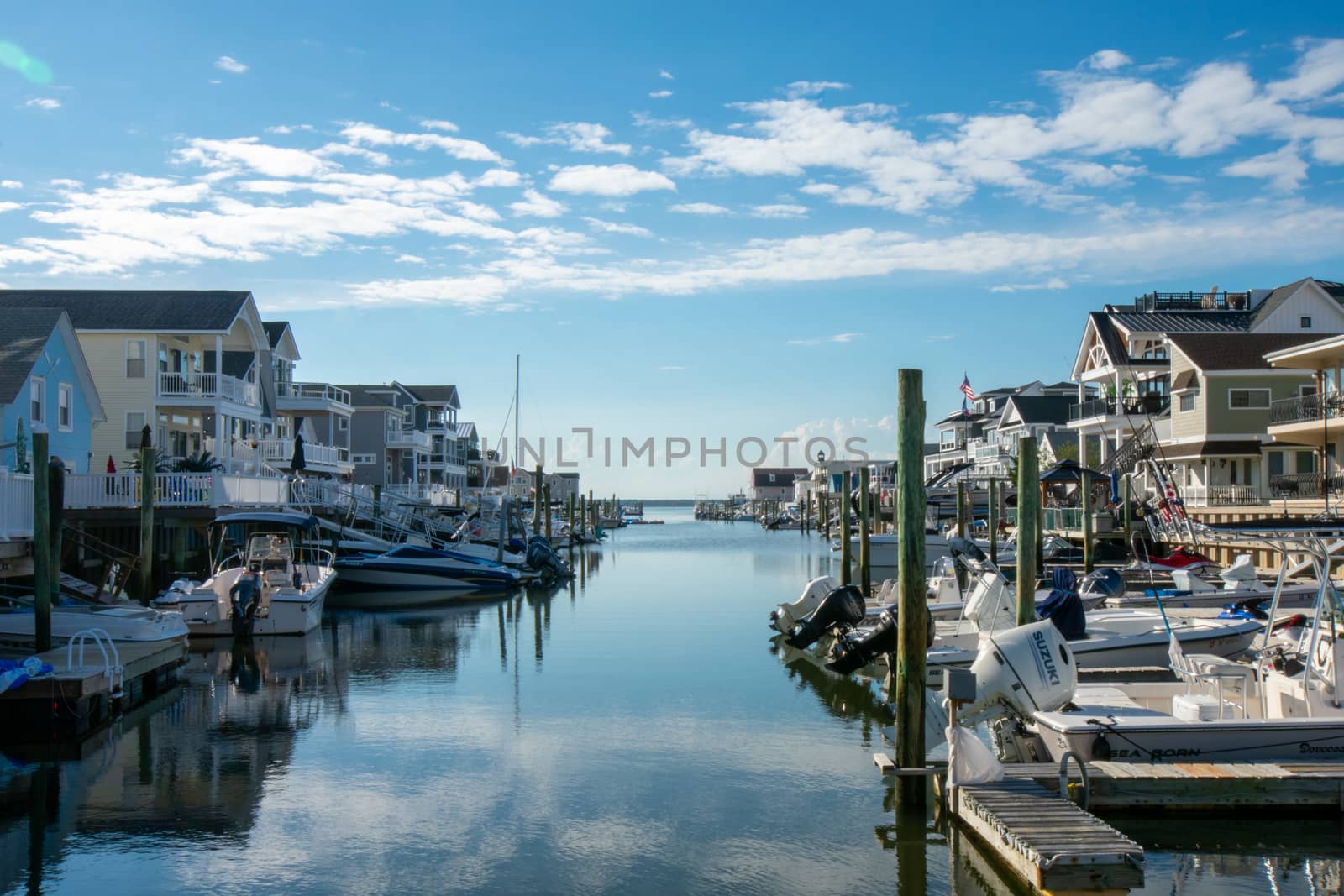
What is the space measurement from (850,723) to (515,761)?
19.0 feet

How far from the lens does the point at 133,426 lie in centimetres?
4191

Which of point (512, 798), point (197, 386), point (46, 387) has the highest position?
point (197, 386)

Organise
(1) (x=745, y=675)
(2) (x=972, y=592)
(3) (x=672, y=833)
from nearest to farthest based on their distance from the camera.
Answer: (3) (x=672, y=833)
(2) (x=972, y=592)
(1) (x=745, y=675)

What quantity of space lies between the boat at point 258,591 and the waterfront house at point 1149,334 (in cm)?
3669

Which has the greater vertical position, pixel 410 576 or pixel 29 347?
pixel 29 347

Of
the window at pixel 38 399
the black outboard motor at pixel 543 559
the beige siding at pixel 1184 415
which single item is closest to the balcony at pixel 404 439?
the black outboard motor at pixel 543 559

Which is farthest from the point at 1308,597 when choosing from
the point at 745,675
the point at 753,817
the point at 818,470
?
the point at 818,470

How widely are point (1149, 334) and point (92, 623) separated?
4937 centimetres

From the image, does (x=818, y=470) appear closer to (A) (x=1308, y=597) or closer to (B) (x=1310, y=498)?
(B) (x=1310, y=498)

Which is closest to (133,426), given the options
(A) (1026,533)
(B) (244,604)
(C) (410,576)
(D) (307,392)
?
(C) (410,576)

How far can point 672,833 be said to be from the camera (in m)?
13.1

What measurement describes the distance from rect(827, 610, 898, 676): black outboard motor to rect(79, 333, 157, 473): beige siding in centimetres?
2995

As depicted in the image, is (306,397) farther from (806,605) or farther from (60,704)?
(60,704)

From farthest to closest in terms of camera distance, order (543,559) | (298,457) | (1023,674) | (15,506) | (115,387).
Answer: (543,559) → (298,457) → (115,387) → (15,506) → (1023,674)
